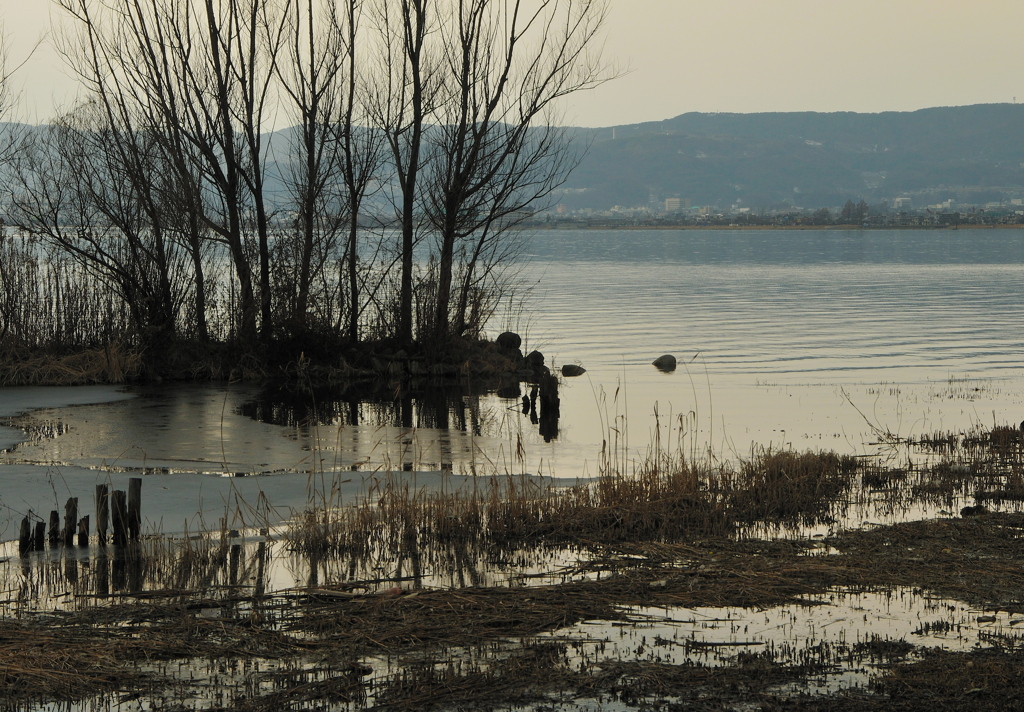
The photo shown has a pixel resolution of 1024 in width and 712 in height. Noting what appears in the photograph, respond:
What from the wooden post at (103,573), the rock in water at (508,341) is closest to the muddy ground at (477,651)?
the wooden post at (103,573)

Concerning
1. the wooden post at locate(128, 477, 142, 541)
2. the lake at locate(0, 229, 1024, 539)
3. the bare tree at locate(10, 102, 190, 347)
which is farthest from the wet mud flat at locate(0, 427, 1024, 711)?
the bare tree at locate(10, 102, 190, 347)

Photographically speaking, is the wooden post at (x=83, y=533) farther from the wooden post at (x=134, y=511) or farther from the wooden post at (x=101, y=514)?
the wooden post at (x=134, y=511)

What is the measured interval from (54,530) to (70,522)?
162 millimetres

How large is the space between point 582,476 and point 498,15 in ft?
41.4

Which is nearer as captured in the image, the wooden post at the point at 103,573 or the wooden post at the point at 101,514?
the wooden post at the point at 103,573

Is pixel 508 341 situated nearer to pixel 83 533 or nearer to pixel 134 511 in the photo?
pixel 134 511

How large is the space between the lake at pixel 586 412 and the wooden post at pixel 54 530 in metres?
0.78

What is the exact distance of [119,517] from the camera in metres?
8.73

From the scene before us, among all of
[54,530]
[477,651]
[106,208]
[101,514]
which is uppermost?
[106,208]

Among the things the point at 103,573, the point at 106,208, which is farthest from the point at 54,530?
the point at 106,208

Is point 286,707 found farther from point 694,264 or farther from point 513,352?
point 694,264

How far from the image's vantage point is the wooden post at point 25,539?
8.44 meters

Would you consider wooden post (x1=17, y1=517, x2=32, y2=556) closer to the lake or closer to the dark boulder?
the lake

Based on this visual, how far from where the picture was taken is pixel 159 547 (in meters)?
8.54
